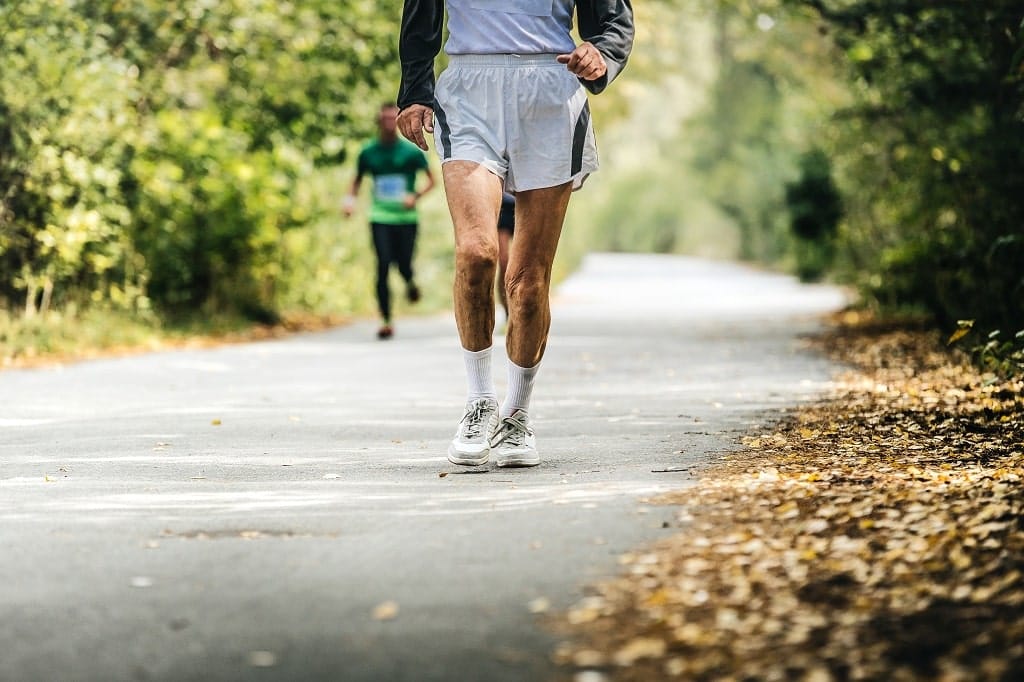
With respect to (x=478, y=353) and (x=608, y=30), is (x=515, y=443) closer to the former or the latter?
(x=478, y=353)

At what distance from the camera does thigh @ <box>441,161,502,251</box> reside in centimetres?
607

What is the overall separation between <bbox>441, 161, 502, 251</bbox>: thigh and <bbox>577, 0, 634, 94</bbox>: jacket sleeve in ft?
1.90

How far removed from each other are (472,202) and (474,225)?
85 mm

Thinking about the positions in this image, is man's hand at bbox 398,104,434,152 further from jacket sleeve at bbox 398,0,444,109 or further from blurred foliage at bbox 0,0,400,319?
blurred foliage at bbox 0,0,400,319

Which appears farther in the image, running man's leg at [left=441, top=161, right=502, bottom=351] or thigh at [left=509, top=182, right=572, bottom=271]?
thigh at [left=509, top=182, right=572, bottom=271]

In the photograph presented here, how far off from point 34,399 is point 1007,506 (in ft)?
19.6

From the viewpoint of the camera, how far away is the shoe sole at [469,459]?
6.17m

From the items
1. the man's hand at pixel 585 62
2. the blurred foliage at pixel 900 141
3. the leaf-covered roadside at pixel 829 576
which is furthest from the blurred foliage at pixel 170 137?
the leaf-covered roadside at pixel 829 576

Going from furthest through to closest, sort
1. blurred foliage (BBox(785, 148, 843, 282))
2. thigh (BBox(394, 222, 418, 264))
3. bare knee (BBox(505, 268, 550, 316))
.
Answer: blurred foliage (BBox(785, 148, 843, 282)) < thigh (BBox(394, 222, 418, 264)) < bare knee (BBox(505, 268, 550, 316))

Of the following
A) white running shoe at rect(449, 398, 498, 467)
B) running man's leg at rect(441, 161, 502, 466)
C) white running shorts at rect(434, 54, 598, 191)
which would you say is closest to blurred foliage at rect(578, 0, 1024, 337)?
white running shorts at rect(434, 54, 598, 191)

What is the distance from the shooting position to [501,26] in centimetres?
618

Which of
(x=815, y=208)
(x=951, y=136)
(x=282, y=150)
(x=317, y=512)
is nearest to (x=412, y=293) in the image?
(x=282, y=150)

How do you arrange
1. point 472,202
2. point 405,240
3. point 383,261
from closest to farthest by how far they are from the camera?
point 472,202 < point 383,261 < point 405,240

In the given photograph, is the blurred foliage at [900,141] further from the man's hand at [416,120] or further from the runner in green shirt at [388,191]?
Answer: the runner in green shirt at [388,191]
